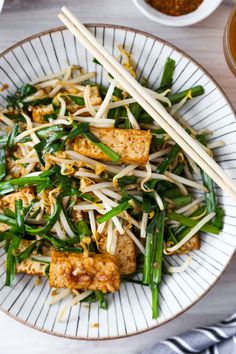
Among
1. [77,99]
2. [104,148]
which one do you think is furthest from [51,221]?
[77,99]

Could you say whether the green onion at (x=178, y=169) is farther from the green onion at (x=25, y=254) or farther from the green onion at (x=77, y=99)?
the green onion at (x=25, y=254)

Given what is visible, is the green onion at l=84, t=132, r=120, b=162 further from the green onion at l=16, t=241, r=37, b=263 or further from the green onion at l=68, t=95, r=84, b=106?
the green onion at l=16, t=241, r=37, b=263

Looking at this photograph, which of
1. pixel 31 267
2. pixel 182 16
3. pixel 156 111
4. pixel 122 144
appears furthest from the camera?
pixel 182 16

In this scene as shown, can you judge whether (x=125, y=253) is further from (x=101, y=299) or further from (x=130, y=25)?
(x=130, y=25)

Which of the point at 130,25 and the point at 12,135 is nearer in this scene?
the point at 12,135

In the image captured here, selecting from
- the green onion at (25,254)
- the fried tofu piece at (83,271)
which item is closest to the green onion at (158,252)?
the fried tofu piece at (83,271)

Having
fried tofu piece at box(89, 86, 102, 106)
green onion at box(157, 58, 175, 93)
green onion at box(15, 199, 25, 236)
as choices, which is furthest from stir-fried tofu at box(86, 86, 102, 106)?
green onion at box(15, 199, 25, 236)

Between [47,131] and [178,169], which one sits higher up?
[47,131]
